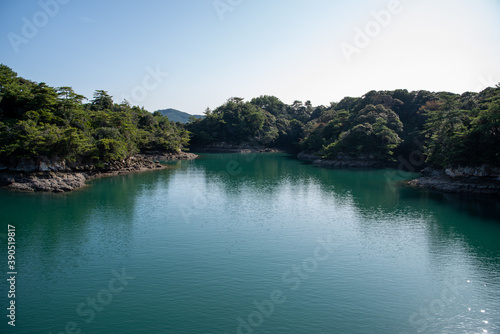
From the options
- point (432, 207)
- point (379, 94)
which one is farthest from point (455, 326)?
point (379, 94)

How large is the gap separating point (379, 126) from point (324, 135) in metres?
13.3

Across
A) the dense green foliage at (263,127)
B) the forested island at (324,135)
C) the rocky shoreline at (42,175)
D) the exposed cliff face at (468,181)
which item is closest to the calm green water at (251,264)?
the rocky shoreline at (42,175)

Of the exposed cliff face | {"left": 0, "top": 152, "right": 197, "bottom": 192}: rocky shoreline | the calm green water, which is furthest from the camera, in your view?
{"left": 0, "top": 152, "right": 197, "bottom": 192}: rocky shoreline

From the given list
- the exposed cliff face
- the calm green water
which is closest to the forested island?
the exposed cliff face

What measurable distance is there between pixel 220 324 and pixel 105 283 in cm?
538

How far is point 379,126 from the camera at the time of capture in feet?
167

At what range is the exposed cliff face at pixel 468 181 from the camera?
1106 inches

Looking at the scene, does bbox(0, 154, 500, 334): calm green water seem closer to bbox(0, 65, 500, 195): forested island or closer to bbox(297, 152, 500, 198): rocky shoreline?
bbox(297, 152, 500, 198): rocky shoreline

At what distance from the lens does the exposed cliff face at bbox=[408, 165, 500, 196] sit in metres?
28.1

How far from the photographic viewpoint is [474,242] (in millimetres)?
18406

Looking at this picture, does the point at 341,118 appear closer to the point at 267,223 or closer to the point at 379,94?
the point at 379,94

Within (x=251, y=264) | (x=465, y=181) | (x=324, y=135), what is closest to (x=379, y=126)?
(x=324, y=135)

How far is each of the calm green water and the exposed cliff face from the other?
2676 millimetres

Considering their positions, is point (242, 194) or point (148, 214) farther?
point (242, 194)
